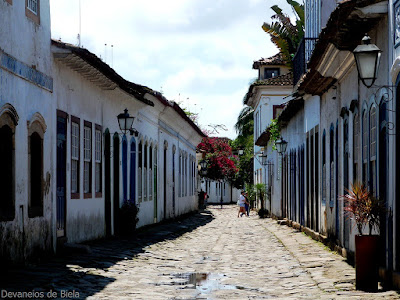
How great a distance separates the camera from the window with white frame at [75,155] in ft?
54.5

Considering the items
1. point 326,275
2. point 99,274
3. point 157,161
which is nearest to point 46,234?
point 99,274

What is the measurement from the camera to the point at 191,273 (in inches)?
511

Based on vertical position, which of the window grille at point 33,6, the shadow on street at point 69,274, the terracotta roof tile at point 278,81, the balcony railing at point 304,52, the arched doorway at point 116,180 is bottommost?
the shadow on street at point 69,274

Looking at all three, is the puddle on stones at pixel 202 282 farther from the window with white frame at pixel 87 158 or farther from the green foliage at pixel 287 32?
the green foliage at pixel 287 32

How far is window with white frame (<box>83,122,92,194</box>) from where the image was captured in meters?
17.8

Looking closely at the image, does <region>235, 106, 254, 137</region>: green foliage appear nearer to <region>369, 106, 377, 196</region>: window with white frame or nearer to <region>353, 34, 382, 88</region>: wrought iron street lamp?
<region>369, 106, 377, 196</region>: window with white frame

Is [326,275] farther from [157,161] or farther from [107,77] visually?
[157,161]

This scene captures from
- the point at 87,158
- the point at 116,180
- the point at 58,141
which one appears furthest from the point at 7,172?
the point at 116,180

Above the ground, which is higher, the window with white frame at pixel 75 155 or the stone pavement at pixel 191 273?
the window with white frame at pixel 75 155

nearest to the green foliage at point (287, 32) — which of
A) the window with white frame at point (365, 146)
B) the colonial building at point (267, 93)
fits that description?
the colonial building at point (267, 93)

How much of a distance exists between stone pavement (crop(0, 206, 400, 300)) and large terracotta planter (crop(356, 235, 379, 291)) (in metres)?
0.23

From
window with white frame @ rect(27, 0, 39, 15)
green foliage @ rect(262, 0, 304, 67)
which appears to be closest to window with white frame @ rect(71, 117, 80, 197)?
window with white frame @ rect(27, 0, 39, 15)

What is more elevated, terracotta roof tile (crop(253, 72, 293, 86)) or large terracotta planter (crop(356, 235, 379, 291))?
terracotta roof tile (crop(253, 72, 293, 86))

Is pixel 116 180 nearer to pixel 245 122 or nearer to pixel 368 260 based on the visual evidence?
pixel 368 260
